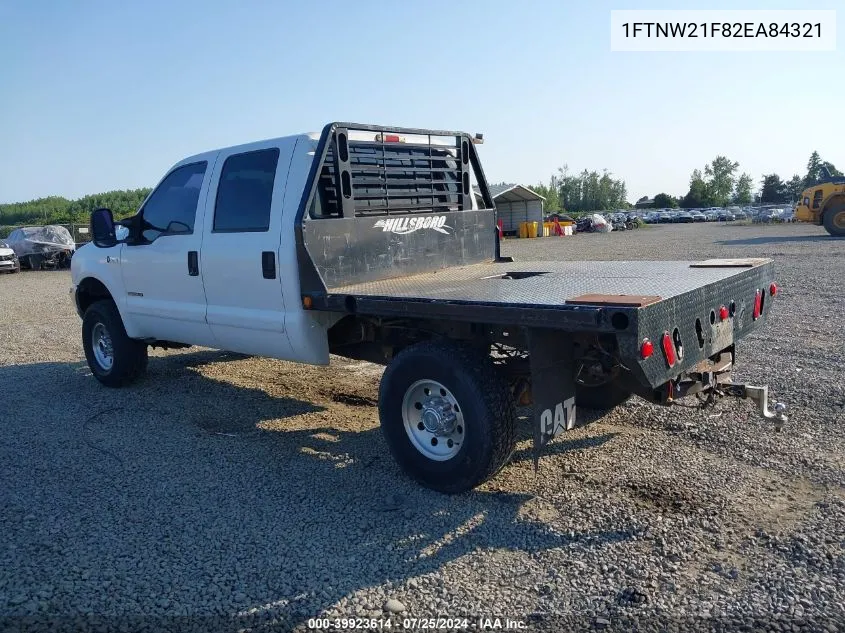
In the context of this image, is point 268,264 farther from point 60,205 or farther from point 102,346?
point 60,205

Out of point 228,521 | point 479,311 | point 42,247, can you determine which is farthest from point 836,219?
point 42,247

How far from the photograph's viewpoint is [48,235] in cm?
2745

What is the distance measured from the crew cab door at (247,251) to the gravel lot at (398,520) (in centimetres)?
85

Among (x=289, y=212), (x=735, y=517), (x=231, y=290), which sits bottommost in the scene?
(x=735, y=517)

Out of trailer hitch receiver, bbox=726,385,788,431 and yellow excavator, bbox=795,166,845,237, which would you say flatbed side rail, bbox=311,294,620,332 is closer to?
trailer hitch receiver, bbox=726,385,788,431

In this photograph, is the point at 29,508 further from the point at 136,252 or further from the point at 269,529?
the point at 136,252

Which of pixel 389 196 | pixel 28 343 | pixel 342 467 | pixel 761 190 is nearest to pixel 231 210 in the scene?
pixel 389 196

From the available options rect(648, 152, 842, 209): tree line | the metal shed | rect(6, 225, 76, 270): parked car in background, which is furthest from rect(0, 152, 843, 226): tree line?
rect(6, 225, 76, 270): parked car in background

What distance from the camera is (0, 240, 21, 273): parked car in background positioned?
2526 cm

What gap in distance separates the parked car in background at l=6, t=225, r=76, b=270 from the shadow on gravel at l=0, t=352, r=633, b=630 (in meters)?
23.6

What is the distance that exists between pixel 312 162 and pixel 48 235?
2619cm

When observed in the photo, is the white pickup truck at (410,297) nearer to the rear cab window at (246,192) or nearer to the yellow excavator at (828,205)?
the rear cab window at (246,192)

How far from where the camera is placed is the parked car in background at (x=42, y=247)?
26969mm

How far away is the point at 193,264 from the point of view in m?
6.02
